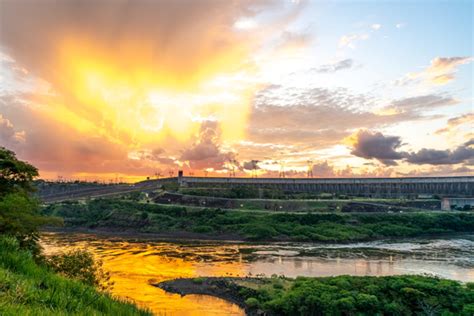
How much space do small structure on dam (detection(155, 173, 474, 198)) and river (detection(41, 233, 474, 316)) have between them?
71.1 m

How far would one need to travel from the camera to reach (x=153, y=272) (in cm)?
4781

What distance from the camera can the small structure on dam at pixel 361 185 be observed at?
145625 millimetres

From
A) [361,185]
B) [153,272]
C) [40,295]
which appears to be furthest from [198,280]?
[361,185]

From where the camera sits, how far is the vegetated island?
91.3 feet

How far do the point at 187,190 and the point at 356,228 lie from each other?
63.2 meters

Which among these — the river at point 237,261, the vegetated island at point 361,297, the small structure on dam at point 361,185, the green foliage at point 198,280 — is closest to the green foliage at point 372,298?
the vegetated island at point 361,297

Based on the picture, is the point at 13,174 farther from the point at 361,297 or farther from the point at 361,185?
the point at 361,185

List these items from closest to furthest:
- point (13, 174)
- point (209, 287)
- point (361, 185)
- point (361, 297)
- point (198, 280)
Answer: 1. point (13, 174)
2. point (361, 297)
3. point (209, 287)
4. point (198, 280)
5. point (361, 185)

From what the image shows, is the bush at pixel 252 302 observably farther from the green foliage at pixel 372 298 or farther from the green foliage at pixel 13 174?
the green foliage at pixel 13 174

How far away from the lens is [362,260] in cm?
5775

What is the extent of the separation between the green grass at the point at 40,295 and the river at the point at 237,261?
23709 mm

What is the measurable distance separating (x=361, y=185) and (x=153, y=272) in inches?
5039

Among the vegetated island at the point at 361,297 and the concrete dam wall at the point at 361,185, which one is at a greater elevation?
the concrete dam wall at the point at 361,185

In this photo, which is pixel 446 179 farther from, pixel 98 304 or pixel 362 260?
pixel 98 304
